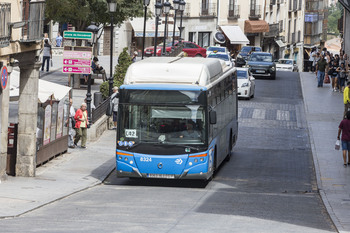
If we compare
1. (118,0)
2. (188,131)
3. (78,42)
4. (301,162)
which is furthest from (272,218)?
(78,42)

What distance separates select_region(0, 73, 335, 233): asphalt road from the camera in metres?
13.9

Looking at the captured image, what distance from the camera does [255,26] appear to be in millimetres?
82375

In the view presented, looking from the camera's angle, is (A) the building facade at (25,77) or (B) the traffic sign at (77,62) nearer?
(A) the building facade at (25,77)

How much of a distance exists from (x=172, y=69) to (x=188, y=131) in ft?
5.44

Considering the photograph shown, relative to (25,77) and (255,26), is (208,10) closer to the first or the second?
(255,26)

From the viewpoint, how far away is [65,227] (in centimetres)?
1330

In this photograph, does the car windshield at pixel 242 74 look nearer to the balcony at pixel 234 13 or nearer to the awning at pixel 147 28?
the awning at pixel 147 28

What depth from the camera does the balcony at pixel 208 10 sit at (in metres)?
79.9

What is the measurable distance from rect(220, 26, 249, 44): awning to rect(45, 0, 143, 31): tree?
3912cm

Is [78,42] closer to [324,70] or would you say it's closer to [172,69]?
[324,70]

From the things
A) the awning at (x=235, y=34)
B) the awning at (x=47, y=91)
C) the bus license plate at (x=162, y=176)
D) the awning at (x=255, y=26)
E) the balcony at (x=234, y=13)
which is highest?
the balcony at (x=234, y=13)

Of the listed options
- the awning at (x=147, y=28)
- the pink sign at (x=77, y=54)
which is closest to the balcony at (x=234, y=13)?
the awning at (x=147, y=28)

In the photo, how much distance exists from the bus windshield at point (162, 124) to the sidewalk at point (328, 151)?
11.9 feet

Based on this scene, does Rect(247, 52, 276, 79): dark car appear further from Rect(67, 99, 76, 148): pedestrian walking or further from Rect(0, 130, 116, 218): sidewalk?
Rect(67, 99, 76, 148): pedestrian walking
